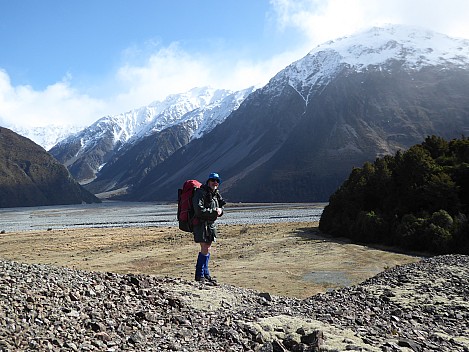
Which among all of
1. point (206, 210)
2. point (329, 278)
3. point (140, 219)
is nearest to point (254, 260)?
point (329, 278)

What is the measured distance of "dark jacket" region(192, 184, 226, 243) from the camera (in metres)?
11.1

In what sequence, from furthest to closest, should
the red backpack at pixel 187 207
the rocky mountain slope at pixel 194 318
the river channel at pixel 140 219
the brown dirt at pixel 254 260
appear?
1. the river channel at pixel 140 219
2. the brown dirt at pixel 254 260
3. the red backpack at pixel 187 207
4. the rocky mountain slope at pixel 194 318

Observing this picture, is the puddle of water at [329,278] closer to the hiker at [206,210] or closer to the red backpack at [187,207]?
the hiker at [206,210]

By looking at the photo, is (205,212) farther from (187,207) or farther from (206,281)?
(206,281)

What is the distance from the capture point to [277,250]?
37.7 metres

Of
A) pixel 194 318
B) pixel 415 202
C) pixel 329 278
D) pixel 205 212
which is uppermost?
pixel 205 212

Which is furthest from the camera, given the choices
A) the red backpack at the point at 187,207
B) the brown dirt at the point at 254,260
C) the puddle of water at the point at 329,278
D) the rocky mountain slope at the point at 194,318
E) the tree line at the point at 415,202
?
the tree line at the point at 415,202

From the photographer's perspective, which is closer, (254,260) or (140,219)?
(254,260)

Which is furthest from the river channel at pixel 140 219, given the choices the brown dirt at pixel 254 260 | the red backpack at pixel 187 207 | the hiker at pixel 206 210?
the red backpack at pixel 187 207

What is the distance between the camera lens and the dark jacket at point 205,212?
11.1 m

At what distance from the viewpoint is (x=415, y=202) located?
39906 millimetres

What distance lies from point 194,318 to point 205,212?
3.03 metres

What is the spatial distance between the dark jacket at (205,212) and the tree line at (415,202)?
88.7 ft

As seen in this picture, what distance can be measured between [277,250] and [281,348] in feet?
99.7
